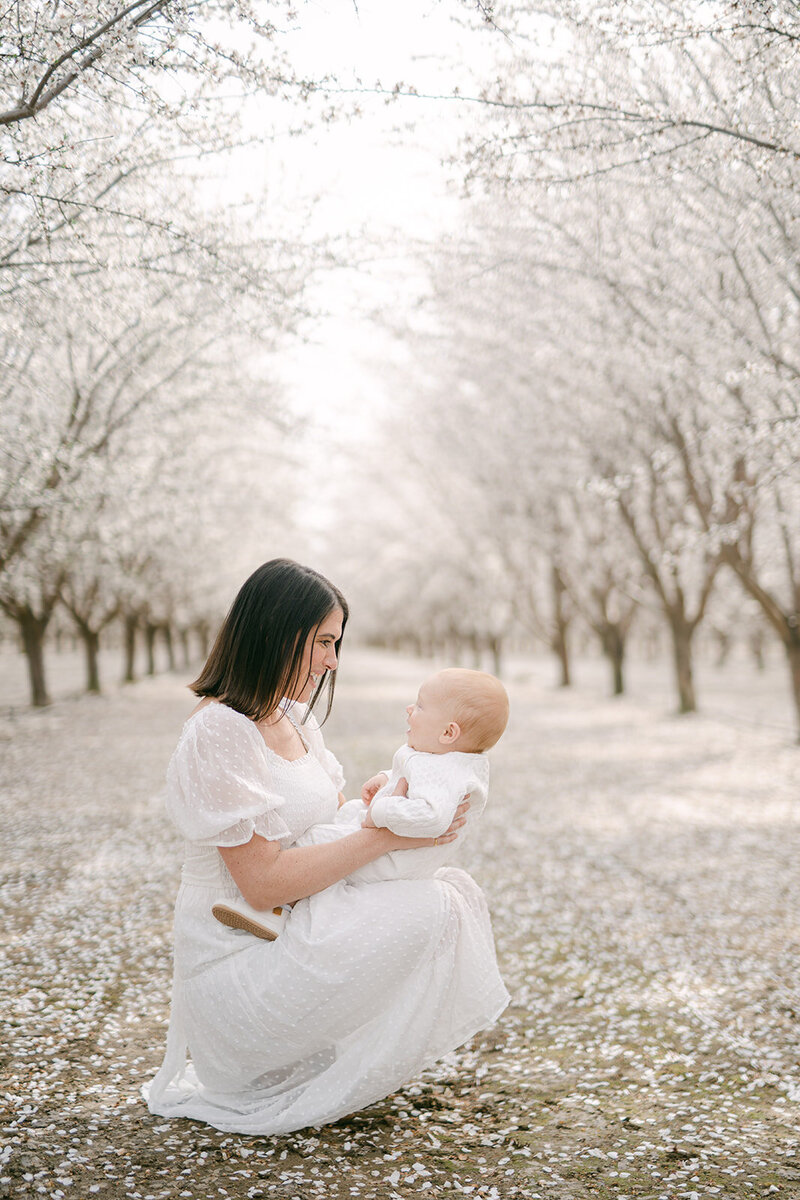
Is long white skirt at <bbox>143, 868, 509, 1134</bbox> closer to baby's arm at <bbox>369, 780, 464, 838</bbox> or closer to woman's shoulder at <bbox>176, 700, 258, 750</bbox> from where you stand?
baby's arm at <bbox>369, 780, 464, 838</bbox>

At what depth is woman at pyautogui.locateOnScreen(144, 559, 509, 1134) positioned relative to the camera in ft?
9.32

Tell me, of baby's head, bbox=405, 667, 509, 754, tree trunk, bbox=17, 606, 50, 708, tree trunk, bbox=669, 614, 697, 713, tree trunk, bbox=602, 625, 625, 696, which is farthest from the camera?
tree trunk, bbox=602, 625, 625, 696

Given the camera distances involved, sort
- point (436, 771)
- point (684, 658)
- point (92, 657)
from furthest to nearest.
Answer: point (92, 657) < point (684, 658) < point (436, 771)

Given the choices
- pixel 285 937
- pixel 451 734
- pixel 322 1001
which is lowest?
pixel 322 1001

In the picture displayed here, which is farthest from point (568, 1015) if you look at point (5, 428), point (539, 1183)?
point (5, 428)

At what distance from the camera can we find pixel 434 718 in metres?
2.99

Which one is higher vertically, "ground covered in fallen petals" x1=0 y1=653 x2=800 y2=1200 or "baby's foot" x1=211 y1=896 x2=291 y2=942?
"baby's foot" x1=211 y1=896 x2=291 y2=942

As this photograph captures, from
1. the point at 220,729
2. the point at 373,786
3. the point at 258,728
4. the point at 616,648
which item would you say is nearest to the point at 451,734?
the point at 373,786

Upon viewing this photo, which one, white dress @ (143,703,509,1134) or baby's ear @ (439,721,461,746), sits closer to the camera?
white dress @ (143,703,509,1134)

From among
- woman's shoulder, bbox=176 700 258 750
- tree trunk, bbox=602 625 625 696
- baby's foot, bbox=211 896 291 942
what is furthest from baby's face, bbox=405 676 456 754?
tree trunk, bbox=602 625 625 696

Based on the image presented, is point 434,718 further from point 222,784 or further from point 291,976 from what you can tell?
point 291,976

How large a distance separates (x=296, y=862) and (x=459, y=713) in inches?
27.1

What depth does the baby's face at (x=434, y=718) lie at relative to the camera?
9.75 feet

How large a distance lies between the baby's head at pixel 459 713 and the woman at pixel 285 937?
9.4 inches
